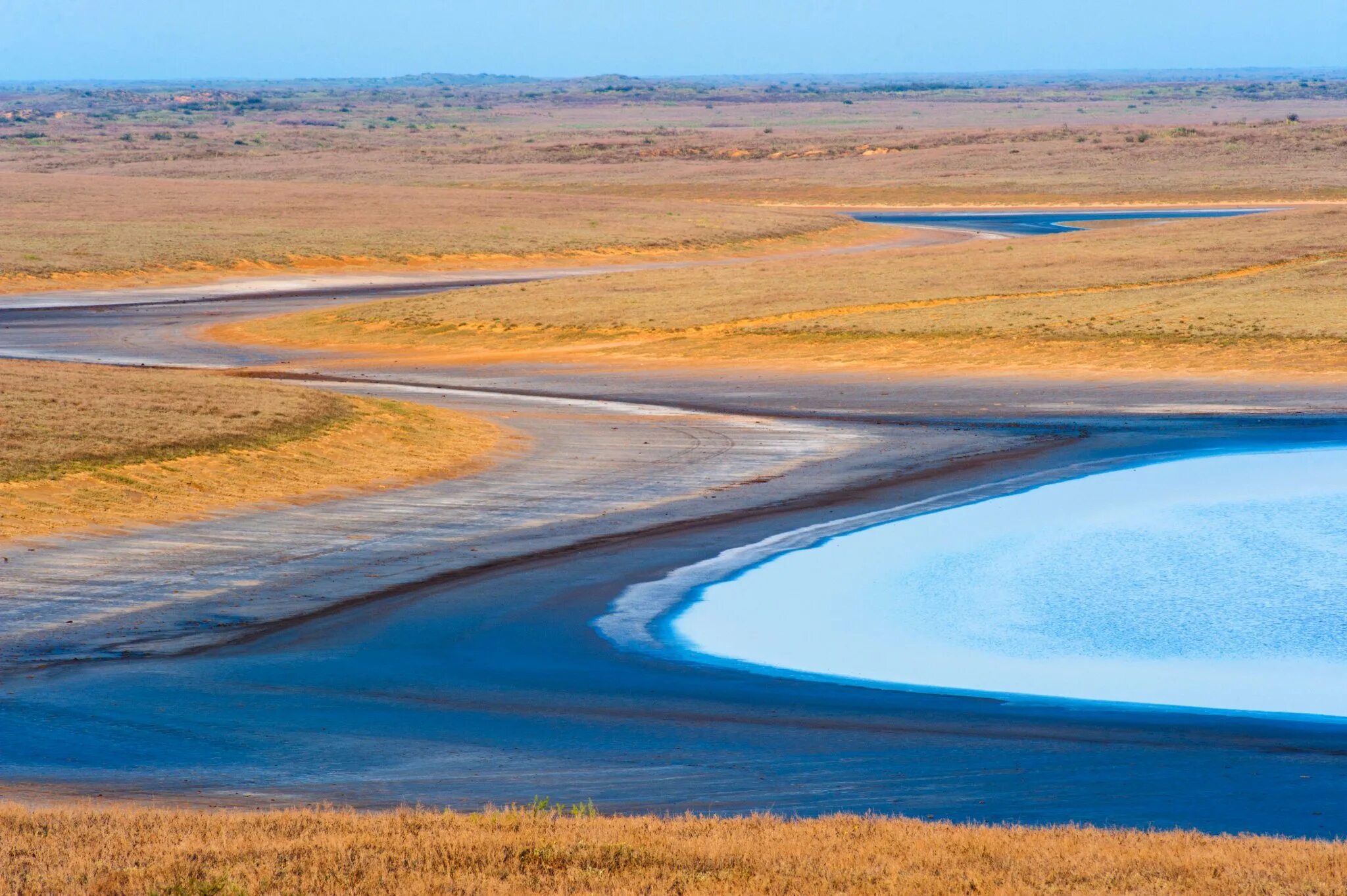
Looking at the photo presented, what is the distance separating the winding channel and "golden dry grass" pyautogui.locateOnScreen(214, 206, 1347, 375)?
741 cm

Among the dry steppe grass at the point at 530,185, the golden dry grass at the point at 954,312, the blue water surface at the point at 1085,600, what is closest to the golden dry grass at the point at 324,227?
the dry steppe grass at the point at 530,185

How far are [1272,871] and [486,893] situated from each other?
341 cm

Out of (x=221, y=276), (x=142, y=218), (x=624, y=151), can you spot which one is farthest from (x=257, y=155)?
(x=221, y=276)

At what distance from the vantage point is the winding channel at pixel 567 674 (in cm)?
965

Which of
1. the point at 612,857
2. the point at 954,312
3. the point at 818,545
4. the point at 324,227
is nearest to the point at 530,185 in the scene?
the point at 324,227

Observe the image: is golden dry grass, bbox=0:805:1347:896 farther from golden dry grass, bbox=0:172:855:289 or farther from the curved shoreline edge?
golden dry grass, bbox=0:172:855:289

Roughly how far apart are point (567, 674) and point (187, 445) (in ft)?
32.9

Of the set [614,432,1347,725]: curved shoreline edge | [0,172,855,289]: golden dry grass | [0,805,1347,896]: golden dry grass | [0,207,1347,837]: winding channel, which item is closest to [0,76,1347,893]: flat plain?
[0,805,1347,896]: golden dry grass

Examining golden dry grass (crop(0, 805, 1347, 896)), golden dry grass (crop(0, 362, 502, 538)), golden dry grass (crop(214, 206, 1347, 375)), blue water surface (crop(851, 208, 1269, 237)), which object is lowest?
blue water surface (crop(851, 208, 1269, 237))

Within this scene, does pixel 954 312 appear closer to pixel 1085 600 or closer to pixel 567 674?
pixel 1085 600

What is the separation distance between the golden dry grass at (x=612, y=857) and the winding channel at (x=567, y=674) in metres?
1.10

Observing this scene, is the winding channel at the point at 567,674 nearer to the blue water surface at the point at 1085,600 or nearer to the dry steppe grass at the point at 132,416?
the blue water surface at the point at 1085,600

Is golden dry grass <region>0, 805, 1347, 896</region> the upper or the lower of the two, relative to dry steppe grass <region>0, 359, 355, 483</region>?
upper

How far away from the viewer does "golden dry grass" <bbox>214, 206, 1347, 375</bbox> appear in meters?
33.3
